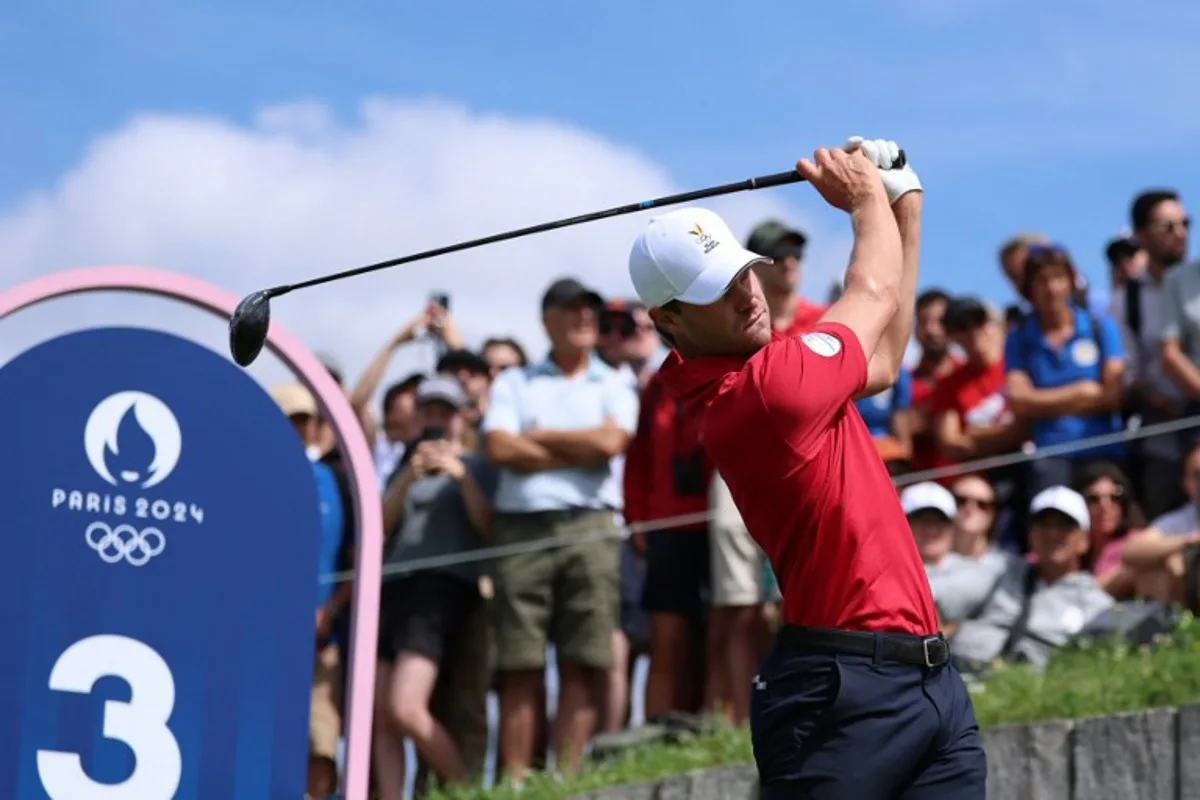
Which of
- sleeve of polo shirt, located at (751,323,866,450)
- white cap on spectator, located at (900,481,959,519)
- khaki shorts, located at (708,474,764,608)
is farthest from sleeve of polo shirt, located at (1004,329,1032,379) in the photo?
sleeve of polo shirt, located at (751,323,866,450)

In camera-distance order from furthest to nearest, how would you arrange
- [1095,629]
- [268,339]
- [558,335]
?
1. [558,335]
2. [1095,629]
3. [268,339]

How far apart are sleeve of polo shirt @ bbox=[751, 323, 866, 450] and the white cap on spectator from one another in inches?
165

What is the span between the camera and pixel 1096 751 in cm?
674

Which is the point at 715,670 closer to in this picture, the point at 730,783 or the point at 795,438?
the point at 730,783

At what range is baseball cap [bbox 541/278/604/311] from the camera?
340 inches

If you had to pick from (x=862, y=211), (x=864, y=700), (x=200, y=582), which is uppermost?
(x=862, y=211)

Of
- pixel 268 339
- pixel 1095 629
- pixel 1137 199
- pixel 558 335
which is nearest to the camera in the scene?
pixel 268 339

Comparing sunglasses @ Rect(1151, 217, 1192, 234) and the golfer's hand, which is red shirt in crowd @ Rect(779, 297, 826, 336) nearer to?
sunglasses @ Rect(1151, 217, 1192, 234)

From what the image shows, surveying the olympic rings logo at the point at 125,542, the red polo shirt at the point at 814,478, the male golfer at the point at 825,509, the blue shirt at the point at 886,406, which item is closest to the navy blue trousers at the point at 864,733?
the male golfer at the point at 825,509

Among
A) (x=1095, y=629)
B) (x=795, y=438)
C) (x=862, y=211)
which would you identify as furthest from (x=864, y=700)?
(x=1095, y=629)

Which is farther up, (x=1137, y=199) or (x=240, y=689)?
(x=1137, y=199)

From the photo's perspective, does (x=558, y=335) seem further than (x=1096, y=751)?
Yes

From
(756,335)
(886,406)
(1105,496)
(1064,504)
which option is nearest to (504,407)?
(886,406)

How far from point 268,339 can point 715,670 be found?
9.28ft
